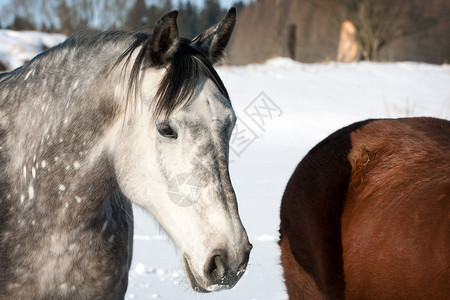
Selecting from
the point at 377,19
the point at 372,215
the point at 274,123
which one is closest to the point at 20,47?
the point at 274,123

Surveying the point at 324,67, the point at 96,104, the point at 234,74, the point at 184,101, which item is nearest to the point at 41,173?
the point at 96,104

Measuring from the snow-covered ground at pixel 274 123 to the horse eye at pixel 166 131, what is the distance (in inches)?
42.6

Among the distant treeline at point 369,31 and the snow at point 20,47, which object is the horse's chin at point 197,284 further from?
the distant treeline at point 369,31

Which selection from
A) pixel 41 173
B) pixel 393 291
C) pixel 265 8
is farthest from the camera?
pixel 265 8

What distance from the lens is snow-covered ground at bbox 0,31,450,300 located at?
4.32 m

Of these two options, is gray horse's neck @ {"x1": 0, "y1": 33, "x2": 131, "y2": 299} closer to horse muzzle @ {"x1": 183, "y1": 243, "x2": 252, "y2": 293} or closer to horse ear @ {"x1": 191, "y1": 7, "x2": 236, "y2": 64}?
horse ear @ {"x1": 191, "y1": 7, "x2": 236, "y2": 64}

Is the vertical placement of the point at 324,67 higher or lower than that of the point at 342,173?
lower

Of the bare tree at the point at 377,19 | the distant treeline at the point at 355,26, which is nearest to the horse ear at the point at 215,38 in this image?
the distant treeline at the point at 355,26

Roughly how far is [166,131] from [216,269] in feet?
1.73

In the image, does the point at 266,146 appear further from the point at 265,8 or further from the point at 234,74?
the point at 265,8

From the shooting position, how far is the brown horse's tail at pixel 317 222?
2334mm

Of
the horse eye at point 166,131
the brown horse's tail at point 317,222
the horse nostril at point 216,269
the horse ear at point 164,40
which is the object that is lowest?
the brown horse's tail at point 317,222

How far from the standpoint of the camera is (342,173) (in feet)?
7.82

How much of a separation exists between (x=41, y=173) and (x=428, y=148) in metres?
1.65
